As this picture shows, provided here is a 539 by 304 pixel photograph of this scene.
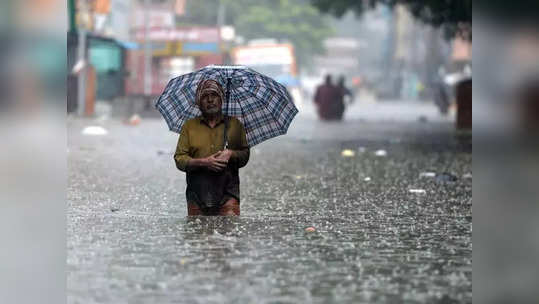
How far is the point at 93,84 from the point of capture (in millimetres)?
35938

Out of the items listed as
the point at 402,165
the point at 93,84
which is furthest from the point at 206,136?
the point at 93,84

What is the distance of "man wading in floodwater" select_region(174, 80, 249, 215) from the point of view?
930cm

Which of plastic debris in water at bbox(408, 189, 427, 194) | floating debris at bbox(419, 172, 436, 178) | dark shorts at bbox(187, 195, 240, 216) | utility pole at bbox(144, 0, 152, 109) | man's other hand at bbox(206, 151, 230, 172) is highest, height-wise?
utility pole at bbox(144, 0, 152, 109)

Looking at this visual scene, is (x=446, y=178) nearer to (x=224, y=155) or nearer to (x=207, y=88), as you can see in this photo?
(x=224, y=155)

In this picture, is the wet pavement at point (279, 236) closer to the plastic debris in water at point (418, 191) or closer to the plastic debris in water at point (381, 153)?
the plastic debris in water at point (418, 191)

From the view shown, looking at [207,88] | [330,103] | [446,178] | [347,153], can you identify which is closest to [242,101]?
[207,88]

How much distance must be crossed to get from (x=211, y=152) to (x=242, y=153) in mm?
236

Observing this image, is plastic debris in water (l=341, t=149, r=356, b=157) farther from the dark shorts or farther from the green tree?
the dark shorts

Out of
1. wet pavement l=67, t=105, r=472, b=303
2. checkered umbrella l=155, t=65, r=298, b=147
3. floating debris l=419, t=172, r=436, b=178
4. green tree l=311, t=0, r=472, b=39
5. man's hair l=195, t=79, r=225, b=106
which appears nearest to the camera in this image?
wet pavement l=67, t=105, r=472, b=303

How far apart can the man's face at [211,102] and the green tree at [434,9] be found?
58.9ft

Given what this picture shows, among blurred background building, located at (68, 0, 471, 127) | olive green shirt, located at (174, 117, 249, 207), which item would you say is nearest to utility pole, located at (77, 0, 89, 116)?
blurred background building, located at (68, 0, 471, 127)

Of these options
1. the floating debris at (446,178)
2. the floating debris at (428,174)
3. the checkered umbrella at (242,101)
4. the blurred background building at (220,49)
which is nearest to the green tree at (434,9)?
the blurred background building at (220,49)

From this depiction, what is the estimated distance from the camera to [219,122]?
9492 mm

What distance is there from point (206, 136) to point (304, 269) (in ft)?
7.21
